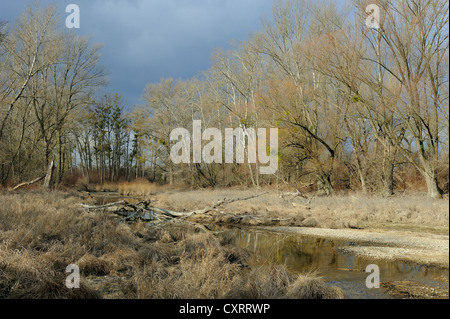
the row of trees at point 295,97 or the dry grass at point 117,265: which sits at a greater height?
the row of trees at point 295,97

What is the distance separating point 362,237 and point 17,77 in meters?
21.0

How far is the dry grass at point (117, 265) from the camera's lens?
163 inches

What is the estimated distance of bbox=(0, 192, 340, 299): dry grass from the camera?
163 inches

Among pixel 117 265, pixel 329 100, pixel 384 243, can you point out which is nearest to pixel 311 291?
pixel 117 265

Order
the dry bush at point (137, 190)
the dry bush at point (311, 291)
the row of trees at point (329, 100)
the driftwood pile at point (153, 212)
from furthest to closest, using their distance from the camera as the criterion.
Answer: the dry bush at point (137, 190)
the driftwood pile at point (153, 212)
the row of trees at point (329, 100)
the dry bush at point (311, 291)

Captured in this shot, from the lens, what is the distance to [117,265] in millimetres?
6102

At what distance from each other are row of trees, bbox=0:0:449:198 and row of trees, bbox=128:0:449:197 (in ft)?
0.23

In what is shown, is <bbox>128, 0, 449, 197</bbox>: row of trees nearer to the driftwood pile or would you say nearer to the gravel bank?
the gravel bank

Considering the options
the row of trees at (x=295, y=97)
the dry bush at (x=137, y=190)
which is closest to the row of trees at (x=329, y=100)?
the row of trees at (x=295, y=97)

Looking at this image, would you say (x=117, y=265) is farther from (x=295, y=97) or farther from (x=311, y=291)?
(x=295, y=97)

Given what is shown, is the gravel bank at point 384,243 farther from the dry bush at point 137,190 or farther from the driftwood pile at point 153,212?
the dry bush at point 137,190

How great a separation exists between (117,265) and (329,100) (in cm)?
1616

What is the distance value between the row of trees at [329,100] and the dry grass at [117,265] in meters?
2.61
